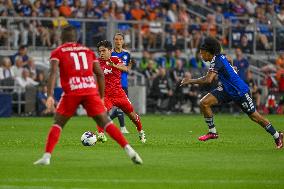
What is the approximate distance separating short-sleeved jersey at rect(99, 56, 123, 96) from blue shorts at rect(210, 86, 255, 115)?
8.24 feet

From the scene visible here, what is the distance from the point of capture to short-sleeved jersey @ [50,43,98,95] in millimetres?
14688

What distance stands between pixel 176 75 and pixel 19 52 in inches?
254

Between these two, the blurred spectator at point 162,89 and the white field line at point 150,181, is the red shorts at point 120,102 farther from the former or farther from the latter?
the blurred spectator at point 162,89

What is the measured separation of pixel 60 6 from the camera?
3800 cm

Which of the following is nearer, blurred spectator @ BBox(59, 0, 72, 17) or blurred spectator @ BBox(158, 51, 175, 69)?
blurred spectator @ BBox(59, 0, 72, 17)

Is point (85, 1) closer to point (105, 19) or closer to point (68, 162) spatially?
point (105, 19)

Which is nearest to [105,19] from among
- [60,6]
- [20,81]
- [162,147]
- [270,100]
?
[60,6]

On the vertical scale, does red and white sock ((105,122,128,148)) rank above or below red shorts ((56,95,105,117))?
below

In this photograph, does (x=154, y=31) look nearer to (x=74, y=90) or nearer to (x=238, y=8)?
(x=238, y=8)

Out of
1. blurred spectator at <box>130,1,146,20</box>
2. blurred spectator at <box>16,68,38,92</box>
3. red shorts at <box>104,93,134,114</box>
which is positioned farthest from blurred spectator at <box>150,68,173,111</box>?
red shorts at <box>104,93,134,114</box>

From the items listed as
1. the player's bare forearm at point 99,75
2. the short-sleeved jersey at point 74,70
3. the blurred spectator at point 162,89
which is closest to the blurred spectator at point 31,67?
the blurred spectator at point 162,89

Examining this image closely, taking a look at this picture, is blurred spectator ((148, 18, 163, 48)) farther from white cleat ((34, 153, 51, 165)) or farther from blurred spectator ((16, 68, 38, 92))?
white cleat ((34, 153, 51, 165))

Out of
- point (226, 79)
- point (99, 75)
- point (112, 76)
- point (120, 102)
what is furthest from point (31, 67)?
point (99, 75)

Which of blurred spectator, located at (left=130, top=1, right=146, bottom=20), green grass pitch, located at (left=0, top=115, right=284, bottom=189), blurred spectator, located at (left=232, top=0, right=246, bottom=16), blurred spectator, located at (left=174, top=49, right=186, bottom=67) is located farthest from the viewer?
blurred spectator, located at (left=232, top=0, right=246, bottom=16)
